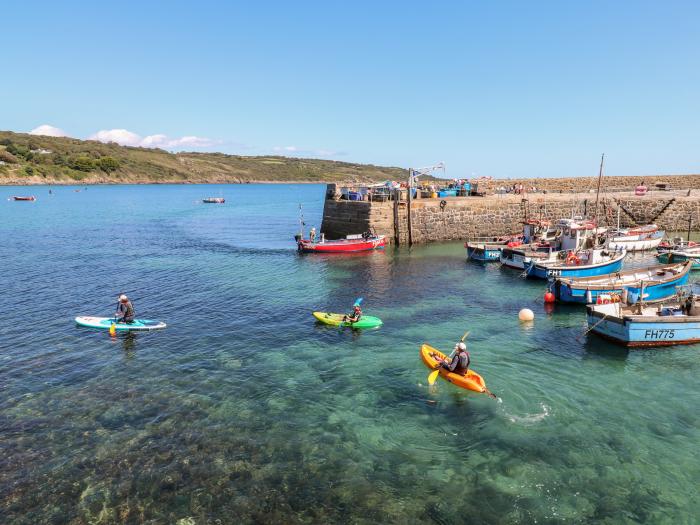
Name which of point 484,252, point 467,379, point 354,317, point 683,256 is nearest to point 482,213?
point 484,252

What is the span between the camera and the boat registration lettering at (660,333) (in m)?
20.5

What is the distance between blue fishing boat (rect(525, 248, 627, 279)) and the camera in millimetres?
31844

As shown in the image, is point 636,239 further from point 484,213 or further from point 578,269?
point 578,269

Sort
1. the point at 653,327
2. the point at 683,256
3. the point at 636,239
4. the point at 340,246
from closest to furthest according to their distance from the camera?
the point at 653,327 < the point at 683,256 < the point at 636,239 < the point at 340,246

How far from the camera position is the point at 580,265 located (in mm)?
32500

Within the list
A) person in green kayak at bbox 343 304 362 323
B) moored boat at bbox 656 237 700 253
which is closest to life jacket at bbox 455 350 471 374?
person in green kayak at bbox 343 304 362 323

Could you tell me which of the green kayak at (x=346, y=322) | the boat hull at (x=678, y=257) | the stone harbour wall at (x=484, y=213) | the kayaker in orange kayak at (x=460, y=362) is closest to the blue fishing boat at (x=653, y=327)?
the kayaker in orange kayak at (x=460, y=362)

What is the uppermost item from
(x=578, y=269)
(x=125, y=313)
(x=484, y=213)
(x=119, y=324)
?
(x=484, y=213)

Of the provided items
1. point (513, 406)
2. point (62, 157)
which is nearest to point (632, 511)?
point (513, 406)

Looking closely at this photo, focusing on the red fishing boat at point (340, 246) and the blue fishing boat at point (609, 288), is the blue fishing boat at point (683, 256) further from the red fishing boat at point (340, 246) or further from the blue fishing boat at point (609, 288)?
Result: the red fishing boat at point (340, 246)

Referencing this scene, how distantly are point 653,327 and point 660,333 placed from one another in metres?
0.49

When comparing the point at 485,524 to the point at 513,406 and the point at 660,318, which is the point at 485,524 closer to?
the point at 513,406

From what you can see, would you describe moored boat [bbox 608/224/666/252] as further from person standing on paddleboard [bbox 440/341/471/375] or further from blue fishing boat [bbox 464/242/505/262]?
person standing on paddleboard [bbox 440/341/471/375]

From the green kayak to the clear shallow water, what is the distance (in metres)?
0.67
